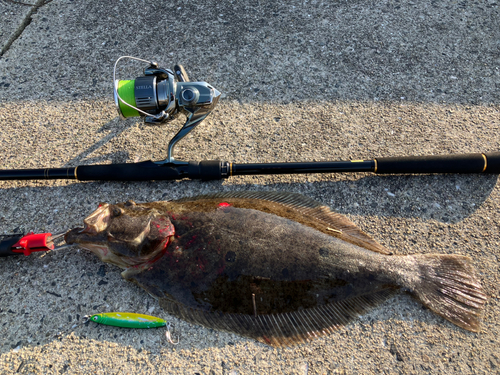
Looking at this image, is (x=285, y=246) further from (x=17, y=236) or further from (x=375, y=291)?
(x=17, y=236)

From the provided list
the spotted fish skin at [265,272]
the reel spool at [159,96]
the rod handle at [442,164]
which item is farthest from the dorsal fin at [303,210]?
the reel spool at [159,96]

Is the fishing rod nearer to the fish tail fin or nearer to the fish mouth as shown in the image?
the fish mouth

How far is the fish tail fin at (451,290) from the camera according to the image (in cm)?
187

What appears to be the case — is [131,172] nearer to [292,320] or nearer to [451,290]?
[292,320]

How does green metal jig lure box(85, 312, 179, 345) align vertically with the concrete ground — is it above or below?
below

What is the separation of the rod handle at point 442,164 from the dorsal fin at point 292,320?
0.84 metres

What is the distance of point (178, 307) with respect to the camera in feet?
6.26

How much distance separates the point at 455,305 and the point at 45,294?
8.14 ft

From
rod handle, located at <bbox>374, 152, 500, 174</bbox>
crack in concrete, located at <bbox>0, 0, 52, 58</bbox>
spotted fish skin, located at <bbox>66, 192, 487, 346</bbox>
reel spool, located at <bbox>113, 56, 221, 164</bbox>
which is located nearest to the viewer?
spotted fish skin, located at <bbox>66, 192, 487, 346</bbox>

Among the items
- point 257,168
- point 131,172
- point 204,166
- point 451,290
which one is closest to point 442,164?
point 451,290

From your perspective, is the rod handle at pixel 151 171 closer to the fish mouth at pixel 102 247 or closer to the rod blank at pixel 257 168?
the rod blank at pixel 257 168

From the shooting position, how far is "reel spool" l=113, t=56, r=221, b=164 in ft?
6.61

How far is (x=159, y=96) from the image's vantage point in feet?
6.67

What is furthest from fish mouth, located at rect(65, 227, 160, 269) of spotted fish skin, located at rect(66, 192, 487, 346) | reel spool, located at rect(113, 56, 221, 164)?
reel spool, located at rect(113, 56, 221, 164)
